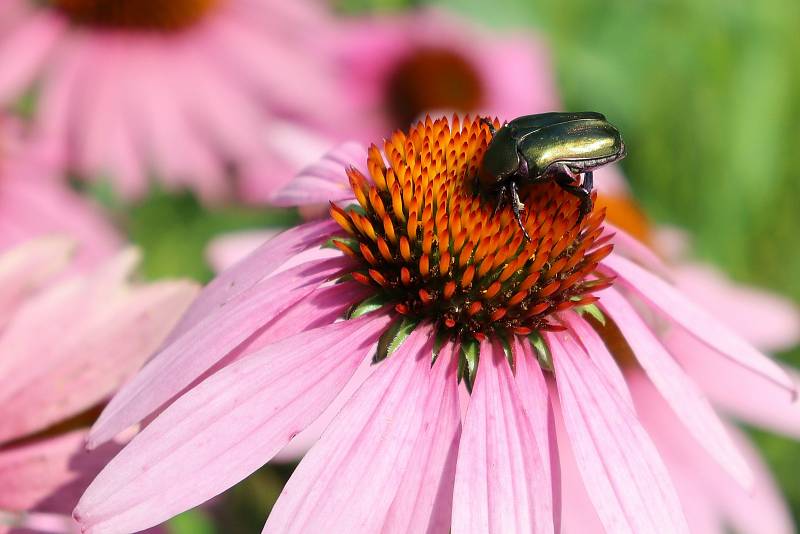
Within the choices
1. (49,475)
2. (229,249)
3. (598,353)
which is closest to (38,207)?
(229,249)

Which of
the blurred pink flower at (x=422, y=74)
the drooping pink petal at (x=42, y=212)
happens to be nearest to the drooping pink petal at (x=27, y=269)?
the drooping pink petal at (x=42, y=212)

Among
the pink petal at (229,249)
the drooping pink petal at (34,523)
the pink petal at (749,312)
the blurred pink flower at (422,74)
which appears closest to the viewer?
the drooping pink petal at (34,523)

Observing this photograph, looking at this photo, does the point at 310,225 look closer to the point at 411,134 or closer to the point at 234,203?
the point at 411,134

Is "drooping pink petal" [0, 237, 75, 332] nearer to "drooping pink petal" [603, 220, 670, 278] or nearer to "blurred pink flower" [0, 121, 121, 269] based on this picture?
"drooping pink petal" [603, 220, 670, 278]

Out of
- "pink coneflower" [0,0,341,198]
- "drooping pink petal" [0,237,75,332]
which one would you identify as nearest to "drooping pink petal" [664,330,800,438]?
"drooping pink petal" [0,237,75,332]

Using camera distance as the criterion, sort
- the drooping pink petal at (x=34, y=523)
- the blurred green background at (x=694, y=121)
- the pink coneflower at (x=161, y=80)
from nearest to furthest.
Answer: the drooping pink petal at (x=34, y=523)
the pink coneflower at (x=161, y=80)
the blurred green background at (x=694, y=121)

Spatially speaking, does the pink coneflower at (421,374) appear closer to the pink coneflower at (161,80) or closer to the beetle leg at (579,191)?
the beetle leg at (579,191)

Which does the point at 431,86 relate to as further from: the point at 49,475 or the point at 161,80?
the point at 49,475
